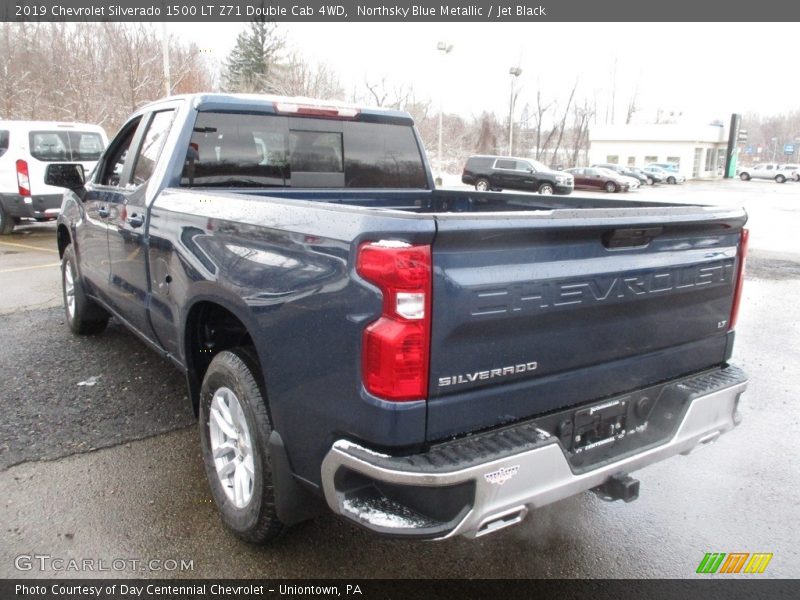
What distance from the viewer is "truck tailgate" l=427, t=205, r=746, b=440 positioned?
2096mm

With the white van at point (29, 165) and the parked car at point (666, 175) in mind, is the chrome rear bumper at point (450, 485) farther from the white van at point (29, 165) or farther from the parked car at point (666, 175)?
the parked car at point (666, 175)

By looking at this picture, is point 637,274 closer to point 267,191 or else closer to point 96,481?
point 267,191

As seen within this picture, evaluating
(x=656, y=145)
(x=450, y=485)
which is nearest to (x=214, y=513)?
(x=450, y=485)

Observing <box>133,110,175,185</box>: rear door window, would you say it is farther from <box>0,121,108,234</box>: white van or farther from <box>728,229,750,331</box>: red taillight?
<box>0,121,108,234</box>: white van

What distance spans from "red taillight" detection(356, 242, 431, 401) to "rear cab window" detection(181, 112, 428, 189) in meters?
2.08

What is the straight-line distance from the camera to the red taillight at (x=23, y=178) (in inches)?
464

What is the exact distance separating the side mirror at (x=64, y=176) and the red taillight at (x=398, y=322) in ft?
13.2

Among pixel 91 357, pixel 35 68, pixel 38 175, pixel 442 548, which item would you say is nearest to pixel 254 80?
pixel 35 68

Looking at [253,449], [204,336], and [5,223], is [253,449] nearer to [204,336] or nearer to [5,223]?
[204,336]

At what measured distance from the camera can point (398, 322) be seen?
6.63 feet

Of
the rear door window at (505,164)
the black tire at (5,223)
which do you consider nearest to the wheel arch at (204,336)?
the black tire at (5,223)

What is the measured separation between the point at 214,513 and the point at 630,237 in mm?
2397

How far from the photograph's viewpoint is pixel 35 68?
33.3 metres

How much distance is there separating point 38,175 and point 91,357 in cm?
827
